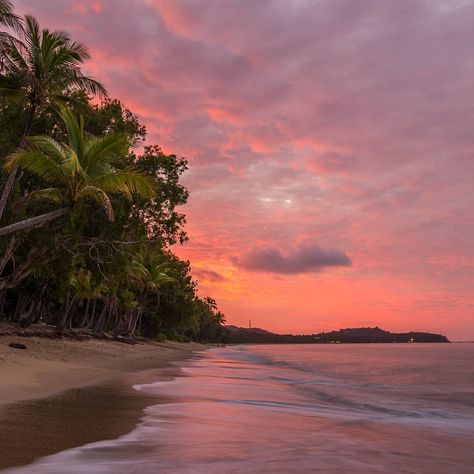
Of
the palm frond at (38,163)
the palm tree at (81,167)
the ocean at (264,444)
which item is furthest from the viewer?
the palm tree at (81,167)

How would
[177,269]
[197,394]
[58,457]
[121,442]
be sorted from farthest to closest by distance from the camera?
[177,269] < [197,394] < [121,442] < [58,457]

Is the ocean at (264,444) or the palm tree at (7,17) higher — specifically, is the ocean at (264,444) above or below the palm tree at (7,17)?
below

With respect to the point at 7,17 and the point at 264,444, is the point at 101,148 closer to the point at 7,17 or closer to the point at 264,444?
the point at 7,17

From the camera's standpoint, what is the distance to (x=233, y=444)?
19.9ft

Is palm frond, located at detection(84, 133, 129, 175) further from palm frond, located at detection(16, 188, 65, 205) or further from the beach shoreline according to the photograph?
the beach shoreline

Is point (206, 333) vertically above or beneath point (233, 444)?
above

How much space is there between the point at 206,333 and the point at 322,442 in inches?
5949

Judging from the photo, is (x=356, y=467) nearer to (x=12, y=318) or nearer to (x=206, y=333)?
(x=12, y=318)

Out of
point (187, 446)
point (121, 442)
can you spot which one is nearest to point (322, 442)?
point (187, 446)

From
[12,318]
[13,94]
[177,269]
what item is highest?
[177,269]

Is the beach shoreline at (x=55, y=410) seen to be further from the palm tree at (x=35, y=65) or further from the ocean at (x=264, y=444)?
the palm tree at (x=35, y=65)

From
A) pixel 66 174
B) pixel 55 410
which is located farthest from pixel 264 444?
pixel 66 174

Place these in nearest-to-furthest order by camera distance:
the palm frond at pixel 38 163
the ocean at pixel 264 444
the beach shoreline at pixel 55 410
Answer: the ocean at pixel 264 444 → the beach shoreline at pixel 55 410 → the palm frond at pixel 38 163

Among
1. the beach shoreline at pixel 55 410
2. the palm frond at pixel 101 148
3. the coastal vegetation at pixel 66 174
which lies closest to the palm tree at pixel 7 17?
the coastal vegetation at pixel 66 174
